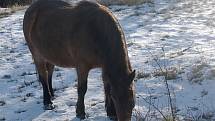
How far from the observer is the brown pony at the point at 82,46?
497 cm

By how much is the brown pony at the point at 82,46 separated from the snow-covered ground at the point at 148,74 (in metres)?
0.36

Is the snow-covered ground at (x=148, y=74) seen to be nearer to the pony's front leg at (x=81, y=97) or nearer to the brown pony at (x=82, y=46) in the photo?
the pony's front leg at (x=81, y=97)

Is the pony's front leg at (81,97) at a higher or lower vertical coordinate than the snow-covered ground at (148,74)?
higher

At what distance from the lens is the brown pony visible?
16.3 feet

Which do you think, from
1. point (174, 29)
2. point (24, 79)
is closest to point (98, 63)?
point (24, 79)

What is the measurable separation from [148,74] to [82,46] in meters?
2.09

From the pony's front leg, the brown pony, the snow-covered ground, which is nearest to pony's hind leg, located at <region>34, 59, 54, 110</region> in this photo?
the brown pony

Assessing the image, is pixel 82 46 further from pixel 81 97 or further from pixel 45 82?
pixel 45 82

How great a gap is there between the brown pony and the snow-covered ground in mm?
363

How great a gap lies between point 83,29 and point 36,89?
83.3 inches

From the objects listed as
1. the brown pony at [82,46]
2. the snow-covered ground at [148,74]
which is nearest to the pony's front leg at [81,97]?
the brown pony at [82,46]

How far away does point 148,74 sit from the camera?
7.50m

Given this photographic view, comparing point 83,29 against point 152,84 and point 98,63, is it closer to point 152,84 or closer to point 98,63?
point 98,63

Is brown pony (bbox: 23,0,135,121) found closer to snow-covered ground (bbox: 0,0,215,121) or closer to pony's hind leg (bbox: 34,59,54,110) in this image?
pony's hind leg (bbox: 34,59,54,110)
